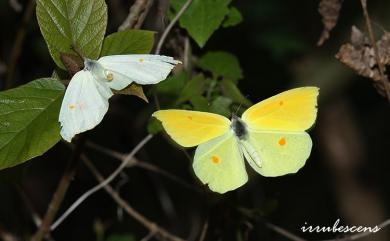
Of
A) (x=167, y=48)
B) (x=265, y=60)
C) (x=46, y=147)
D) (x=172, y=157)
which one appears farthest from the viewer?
(x=172, y=157)

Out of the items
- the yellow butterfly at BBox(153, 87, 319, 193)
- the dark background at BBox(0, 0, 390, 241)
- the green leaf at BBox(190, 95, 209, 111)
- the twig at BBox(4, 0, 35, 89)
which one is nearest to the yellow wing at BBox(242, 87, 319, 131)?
the yellow butterfly at BBox(153, 87, 319, 193)

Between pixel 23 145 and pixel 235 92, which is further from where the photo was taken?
pixel 235 92

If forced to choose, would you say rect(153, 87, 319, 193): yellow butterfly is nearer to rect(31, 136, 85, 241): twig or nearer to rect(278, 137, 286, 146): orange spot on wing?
rect(278, 137, 286, 146): orange spot on wing

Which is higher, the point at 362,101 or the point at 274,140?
the point at 274,140

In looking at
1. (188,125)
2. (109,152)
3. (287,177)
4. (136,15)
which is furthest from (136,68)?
(287,177)

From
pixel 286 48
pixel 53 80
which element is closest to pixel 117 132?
pixel 286 48

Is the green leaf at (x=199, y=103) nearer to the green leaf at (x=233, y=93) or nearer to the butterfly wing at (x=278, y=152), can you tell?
the green leaf at (x=233, y=93)

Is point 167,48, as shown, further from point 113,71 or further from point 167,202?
point 167,202

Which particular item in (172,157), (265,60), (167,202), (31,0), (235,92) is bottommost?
(172,157)
